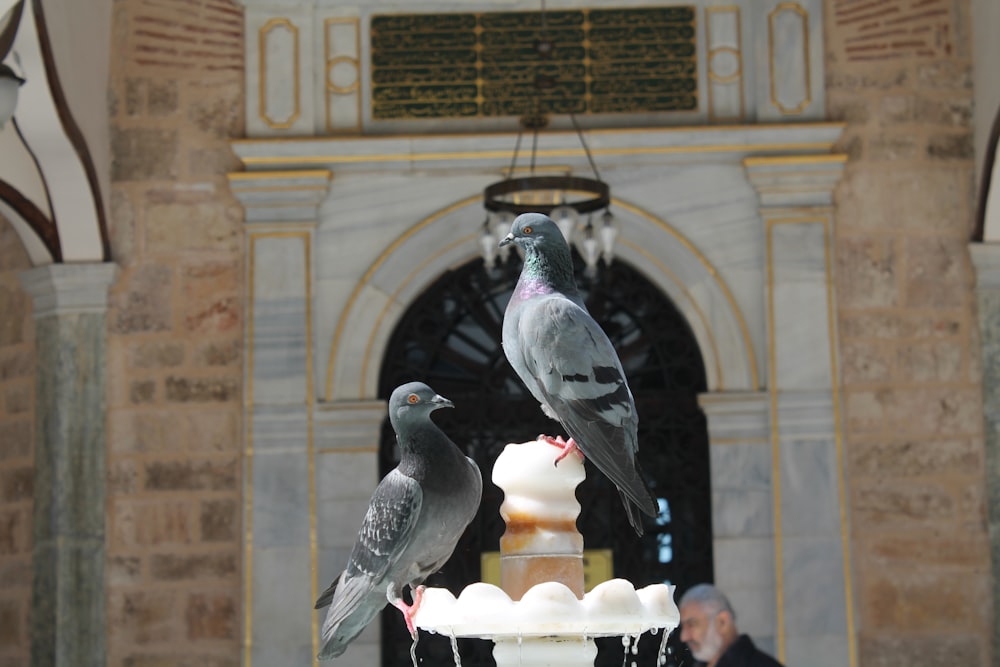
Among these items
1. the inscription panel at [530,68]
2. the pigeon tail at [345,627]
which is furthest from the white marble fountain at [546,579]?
the inscription panel at [530,68]

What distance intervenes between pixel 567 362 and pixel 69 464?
6.01m

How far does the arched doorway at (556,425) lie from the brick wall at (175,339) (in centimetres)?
94

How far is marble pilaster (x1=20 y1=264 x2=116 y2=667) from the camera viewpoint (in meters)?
9.80

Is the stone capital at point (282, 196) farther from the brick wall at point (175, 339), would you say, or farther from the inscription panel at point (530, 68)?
the inscription panel at point (530, 68)

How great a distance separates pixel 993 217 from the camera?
997cm

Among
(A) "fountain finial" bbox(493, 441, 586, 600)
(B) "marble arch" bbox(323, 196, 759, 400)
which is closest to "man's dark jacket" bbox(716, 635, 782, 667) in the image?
(A) "fountain finial" bbox(493, 441, 586, 600)

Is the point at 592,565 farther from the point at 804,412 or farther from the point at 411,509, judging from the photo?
the point at 411,509

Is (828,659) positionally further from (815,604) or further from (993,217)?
(993,217)

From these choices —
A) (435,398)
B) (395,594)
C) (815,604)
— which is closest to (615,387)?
(435,398)

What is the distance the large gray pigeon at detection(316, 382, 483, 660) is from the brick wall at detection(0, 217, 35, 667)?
5.79 m

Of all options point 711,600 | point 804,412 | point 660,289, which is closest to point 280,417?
point 660,289

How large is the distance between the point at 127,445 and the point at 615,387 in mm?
5968

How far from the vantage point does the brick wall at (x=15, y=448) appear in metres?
10.2

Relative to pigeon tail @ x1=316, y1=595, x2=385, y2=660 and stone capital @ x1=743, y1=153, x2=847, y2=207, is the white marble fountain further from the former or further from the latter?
stone capital @ x1=743, y1=153, x2=847, y2=207
